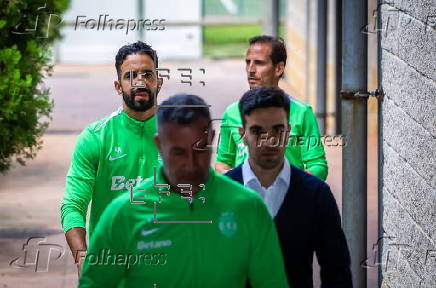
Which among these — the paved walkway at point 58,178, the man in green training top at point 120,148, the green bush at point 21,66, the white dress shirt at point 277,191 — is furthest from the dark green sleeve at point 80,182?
the green bush at point 21,66

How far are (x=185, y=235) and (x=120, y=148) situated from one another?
227 centimetres

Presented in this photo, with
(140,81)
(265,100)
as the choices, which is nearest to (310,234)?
(265,100)

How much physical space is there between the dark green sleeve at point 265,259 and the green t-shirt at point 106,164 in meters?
2.11

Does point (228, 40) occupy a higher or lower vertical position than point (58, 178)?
higher

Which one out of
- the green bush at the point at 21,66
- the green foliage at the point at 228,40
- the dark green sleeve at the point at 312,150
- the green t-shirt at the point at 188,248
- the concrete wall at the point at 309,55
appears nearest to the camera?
the green t-shirt at the point at 188,248

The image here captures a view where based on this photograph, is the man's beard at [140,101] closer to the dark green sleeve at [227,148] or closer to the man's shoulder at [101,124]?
the man's shoulder at [101,124]

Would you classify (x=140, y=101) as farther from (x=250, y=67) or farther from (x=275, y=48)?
(x=275, y=48)

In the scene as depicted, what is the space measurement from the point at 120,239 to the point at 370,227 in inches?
260

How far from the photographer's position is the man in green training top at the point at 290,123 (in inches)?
274

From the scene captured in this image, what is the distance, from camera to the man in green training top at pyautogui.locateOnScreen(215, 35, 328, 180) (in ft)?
22.8

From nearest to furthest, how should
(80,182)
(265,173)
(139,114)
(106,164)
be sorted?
(265,173), (80,182), (106,164), (139,114)

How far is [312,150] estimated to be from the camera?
694 cm

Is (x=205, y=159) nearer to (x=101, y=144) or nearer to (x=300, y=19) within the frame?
(x=101, y=144)

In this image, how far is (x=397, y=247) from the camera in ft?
23.3
